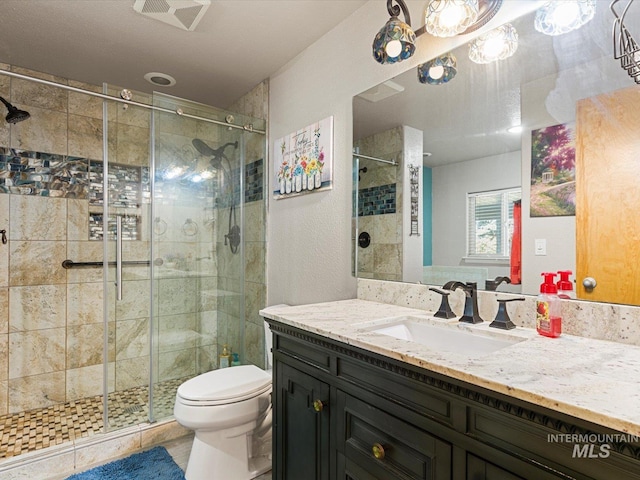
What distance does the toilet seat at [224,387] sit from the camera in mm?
1637

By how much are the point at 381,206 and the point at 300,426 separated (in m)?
1.04

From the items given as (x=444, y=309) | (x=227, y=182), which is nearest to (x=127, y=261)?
(x=227, y=182)

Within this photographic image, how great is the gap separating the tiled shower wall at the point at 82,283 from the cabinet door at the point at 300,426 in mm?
1118

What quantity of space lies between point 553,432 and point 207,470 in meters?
1.59

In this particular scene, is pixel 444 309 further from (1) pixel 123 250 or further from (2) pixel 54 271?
(2) pixel 54 271

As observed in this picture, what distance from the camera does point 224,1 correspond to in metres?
1.77

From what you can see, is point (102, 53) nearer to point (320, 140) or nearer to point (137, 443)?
point (320, 140)

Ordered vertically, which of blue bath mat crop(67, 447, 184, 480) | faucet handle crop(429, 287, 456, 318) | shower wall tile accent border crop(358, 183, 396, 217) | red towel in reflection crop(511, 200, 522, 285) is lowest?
blue bath mat crop(67, 447, 184, 480)

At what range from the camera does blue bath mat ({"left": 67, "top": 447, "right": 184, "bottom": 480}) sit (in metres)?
1.79

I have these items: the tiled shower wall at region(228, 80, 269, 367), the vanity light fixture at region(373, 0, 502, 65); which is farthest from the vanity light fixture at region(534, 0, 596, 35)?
the tiled shower wall at region(228, 80, 269, 367)

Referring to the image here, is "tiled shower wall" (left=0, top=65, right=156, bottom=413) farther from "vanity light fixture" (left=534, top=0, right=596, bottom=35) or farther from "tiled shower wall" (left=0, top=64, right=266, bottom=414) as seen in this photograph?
"vanity light fixture" (left=534, top=0, right=596, bottom=35)

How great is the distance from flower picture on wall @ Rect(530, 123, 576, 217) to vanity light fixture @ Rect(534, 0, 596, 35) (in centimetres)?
31

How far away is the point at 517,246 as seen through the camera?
1.25m

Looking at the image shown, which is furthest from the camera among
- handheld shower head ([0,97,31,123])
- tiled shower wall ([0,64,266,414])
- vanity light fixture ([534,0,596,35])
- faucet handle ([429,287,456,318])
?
tiled shower wall ([0,64,266,414])
